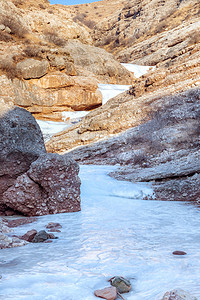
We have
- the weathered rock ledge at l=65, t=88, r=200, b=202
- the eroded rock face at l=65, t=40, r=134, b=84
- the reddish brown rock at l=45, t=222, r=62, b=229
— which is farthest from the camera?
the eroded rock face at l=65, t=40, r=134, b=84

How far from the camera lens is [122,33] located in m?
44.7

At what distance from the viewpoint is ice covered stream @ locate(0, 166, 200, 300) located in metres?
1.25

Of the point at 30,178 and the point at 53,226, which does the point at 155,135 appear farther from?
the point at 53,226

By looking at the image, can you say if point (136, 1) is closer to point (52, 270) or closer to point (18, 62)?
point (18, 62)

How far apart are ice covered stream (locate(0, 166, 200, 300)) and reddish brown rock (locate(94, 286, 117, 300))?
31 mm

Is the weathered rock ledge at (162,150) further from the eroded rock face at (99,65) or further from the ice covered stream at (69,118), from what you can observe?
the eroded rock face at (99,65)

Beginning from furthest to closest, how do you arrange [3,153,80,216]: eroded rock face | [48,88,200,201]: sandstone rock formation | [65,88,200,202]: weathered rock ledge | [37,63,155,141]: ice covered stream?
[37,63,155,141]: ice covered stream, [48,88,200,201]: sandstone rock formation, [65,88,200,202]: weathered rock ledge, [3,153,80,216]: eroded rock face

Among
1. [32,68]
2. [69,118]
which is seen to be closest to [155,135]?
[69,118]

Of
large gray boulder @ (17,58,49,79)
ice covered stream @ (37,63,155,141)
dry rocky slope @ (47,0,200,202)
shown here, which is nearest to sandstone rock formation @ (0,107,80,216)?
dry rocky slope @ (47,0,200,202)

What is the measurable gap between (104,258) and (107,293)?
51 centimetres

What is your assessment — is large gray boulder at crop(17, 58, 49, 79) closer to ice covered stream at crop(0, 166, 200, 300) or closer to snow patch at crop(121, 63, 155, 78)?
snow patch at crop(121, 63, 155, 78)

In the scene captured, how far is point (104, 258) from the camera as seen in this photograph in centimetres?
171

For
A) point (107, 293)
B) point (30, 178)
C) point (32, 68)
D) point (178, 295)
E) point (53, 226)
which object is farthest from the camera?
point (32, 68)

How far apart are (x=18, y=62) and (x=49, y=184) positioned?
19.3m
